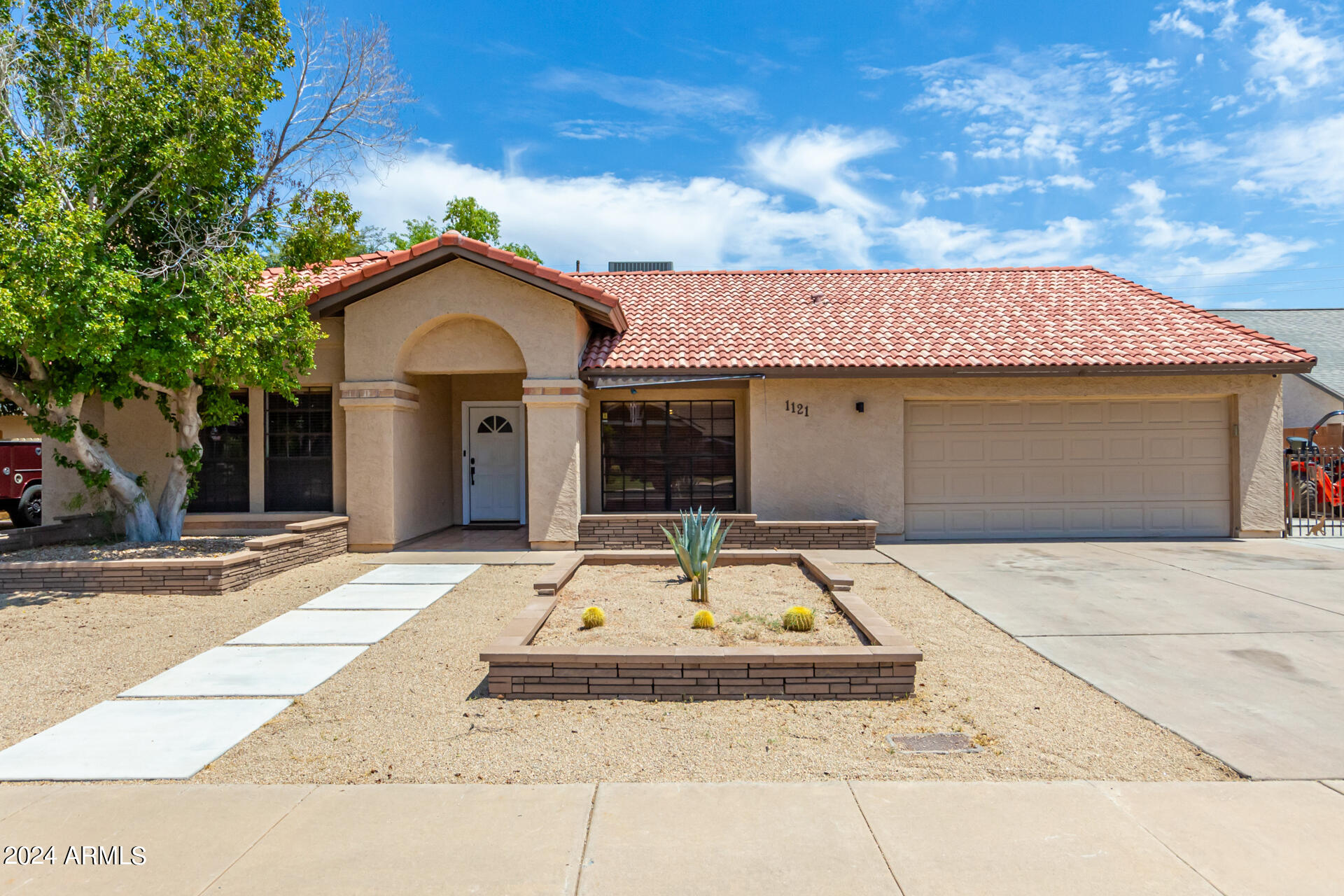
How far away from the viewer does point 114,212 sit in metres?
9.59

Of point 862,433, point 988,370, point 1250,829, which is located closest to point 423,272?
point 862,433

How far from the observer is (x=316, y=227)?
11.2m

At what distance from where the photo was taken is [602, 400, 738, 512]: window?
13.5 metres

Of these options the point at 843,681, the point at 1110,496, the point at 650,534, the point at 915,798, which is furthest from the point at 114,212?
the point at 1110,496

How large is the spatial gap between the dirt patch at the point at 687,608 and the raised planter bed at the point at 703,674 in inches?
20.5

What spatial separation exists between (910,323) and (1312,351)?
21.3 metres

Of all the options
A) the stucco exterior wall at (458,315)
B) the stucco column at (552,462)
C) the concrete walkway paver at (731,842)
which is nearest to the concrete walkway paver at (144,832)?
the concrete walkway paver at (731,842)

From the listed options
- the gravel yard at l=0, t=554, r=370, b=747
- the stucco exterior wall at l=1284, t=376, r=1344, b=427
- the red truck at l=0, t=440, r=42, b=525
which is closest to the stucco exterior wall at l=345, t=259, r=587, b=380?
the gravel yard at l=0, t=554, r=370, b=747

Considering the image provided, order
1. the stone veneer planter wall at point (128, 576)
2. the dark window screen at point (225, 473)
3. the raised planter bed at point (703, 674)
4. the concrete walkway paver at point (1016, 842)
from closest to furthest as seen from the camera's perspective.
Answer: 1. the concrete walkway paver at point (1016, 842)
2. the raised planter bed at point (703, 674)
3. the stone veneer planter wall at point (128, 576)
4. the dark window screen at point (225, 473)

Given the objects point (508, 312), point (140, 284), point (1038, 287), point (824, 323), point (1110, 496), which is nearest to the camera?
point (140, 284)

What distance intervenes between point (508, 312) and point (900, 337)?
684cm

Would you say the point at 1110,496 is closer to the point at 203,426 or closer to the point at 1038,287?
the point at 1038,287

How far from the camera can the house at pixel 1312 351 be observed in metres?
22.3

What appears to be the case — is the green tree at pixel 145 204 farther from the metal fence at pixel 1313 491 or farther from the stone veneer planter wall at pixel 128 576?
the metal fence at pixel 1313 491
